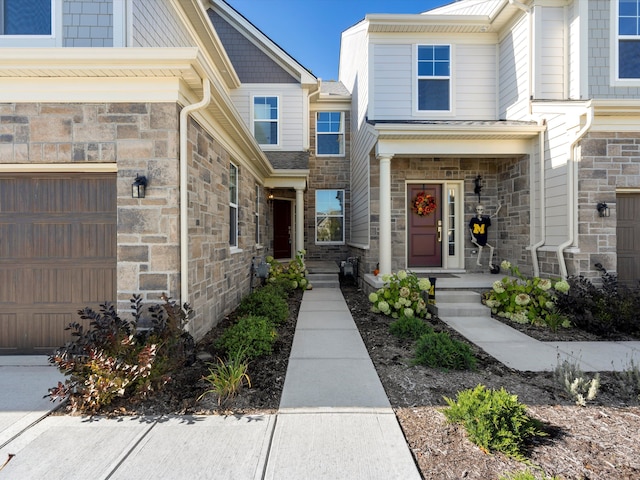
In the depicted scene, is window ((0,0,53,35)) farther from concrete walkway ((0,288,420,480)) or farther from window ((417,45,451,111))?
window ((417,45,451,111))

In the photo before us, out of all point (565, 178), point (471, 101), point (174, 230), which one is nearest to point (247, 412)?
point (174, 230)

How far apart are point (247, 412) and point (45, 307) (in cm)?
280

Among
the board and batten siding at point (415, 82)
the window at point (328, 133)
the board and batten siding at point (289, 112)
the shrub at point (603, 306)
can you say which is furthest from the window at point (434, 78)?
the shrub at point (603, 306)

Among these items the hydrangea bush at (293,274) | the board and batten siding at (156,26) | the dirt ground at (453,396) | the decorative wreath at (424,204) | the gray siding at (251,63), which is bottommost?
the dirt ground at (453,396)

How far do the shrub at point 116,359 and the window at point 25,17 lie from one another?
331cm

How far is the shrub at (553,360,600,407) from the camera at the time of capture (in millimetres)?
2746

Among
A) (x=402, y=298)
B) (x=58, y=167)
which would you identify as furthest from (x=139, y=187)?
(x=402, y=298)

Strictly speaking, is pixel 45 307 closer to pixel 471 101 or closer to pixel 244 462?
pixel 244 462

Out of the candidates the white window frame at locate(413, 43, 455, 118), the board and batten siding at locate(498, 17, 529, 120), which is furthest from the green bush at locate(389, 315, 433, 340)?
the white window frame at locate(413, 43, 455, 118)

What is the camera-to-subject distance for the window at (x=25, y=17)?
12.8 feet

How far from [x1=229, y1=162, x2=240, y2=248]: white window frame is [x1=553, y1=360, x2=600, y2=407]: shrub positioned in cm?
491

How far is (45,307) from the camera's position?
3.83 m

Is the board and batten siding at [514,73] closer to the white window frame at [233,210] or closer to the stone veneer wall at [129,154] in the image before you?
the white window frame at [233,210]

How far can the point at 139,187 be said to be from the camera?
3564 mm
